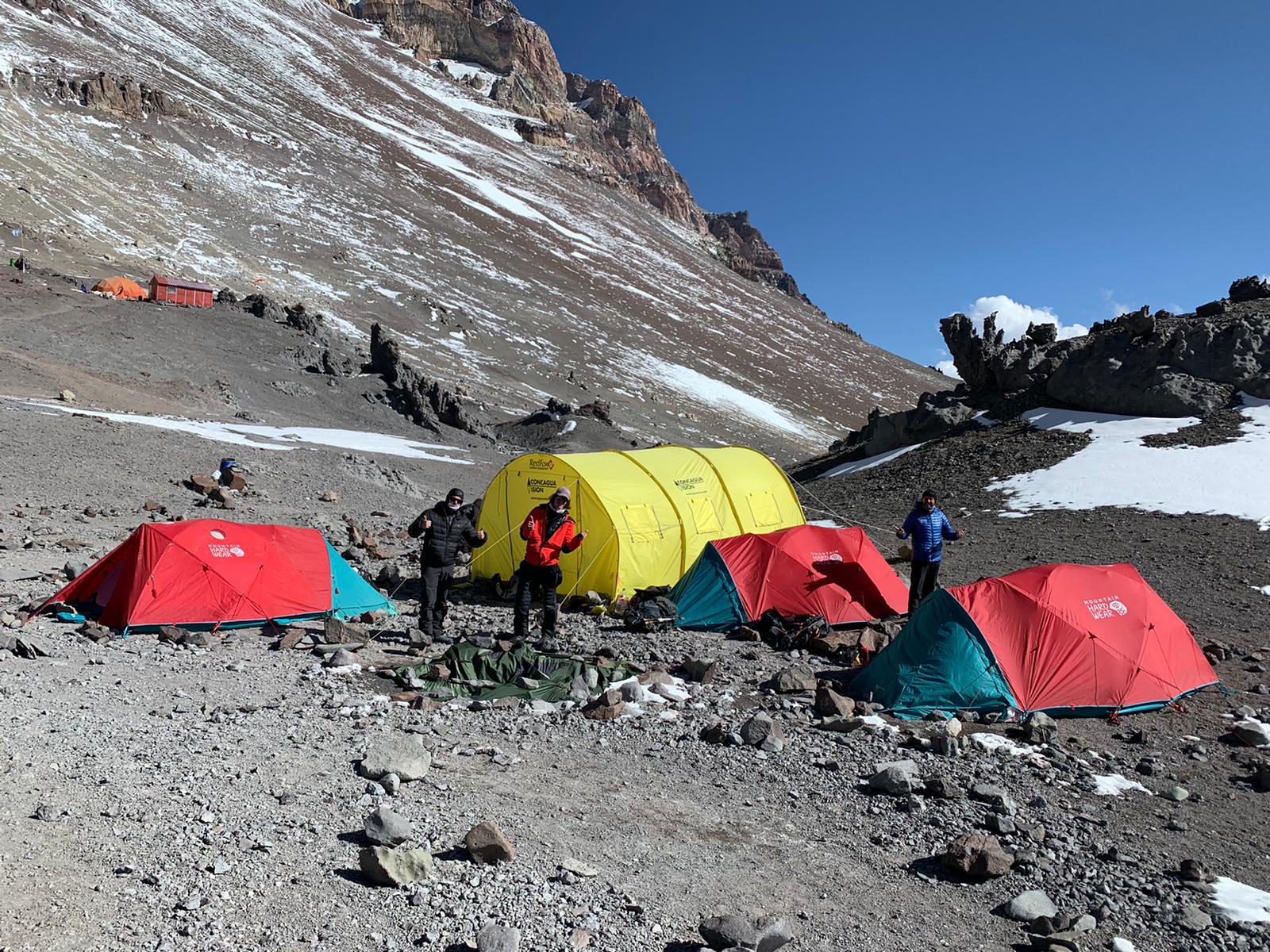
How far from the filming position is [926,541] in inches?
491

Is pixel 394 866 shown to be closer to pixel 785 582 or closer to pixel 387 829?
pixel 387 829

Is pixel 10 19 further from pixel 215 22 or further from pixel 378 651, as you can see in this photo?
pixel 378 651

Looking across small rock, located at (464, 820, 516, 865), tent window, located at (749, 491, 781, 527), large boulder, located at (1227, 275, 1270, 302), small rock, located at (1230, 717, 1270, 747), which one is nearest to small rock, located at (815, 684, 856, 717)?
small rock, located at (1230, 717, 1270, 747)

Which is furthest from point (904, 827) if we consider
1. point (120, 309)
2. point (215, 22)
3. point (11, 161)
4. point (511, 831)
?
point (215, 22)

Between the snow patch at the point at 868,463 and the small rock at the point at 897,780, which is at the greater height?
the snow patch at the point at 868,463

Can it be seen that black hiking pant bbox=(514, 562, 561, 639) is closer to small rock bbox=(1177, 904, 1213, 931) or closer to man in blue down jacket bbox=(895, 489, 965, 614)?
man in blue down jacket bbox=(895, 489, 965, 614)

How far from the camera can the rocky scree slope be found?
2541 cm

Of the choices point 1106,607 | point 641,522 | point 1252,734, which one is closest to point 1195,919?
point 1252,734

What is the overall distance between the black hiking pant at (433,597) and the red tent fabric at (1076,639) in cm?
603

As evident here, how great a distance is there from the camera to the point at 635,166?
19150 centimetres

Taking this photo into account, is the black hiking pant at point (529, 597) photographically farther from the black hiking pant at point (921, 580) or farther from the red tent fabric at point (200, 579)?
the black hiking pant at point (921, 580)

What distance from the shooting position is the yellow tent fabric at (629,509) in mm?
13680

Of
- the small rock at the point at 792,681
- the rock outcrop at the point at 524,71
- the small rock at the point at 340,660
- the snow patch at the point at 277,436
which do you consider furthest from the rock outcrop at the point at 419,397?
the rock outcrop at the point at 524,71

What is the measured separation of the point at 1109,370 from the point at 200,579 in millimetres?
25687
